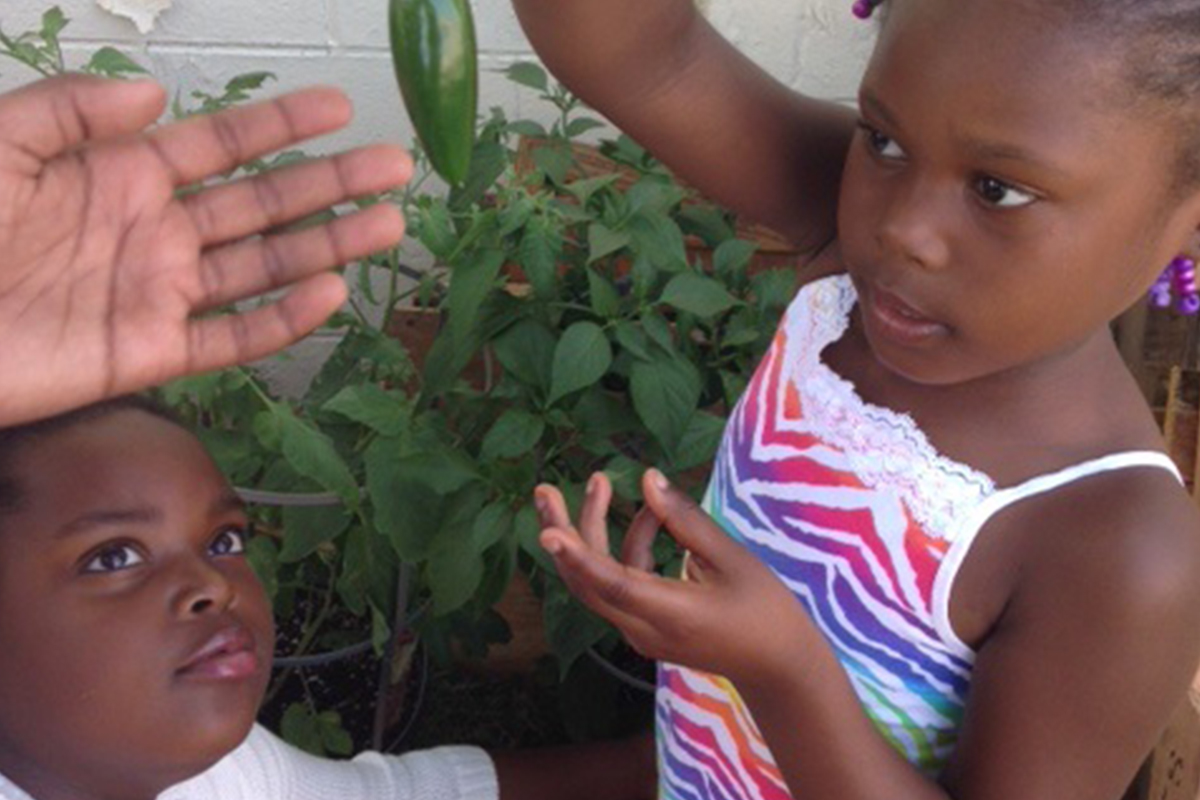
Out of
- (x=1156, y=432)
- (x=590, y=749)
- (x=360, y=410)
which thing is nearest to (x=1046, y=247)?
(x=1156, y=432)

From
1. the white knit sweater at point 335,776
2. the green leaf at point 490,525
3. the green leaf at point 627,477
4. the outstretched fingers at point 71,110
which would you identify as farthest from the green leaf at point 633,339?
the outstretched fingers at point 71,110

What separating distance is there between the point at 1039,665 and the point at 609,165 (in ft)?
4.37

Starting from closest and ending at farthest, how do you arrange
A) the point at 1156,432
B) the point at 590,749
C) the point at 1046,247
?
the point at 1046,247 → the point at 1156,432 → the point at 590,749

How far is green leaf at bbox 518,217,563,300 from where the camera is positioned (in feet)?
5.77

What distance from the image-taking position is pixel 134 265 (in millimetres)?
1083

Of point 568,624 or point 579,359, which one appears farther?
point 568,624

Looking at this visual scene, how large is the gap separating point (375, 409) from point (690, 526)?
80cm

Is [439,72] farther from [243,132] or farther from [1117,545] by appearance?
[1117,545]

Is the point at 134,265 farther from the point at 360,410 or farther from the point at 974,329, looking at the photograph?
the point at 360,410

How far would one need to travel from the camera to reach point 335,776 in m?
1.68

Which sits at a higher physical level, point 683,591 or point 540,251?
point 683,591

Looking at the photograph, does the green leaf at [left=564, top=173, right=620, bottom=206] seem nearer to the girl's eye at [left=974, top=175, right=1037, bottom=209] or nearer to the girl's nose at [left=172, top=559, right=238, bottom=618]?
the girl's nose at [left=172, top=559, right=238, bottom=618]

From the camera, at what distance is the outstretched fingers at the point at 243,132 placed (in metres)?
1.04

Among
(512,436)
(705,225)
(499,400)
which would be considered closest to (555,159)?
(705,225)
